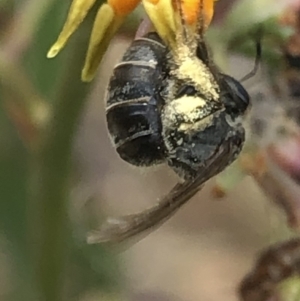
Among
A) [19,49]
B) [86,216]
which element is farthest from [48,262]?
[19,49]

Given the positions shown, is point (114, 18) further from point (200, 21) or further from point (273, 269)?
point (273, 269)

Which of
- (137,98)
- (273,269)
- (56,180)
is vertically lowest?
(273,269)

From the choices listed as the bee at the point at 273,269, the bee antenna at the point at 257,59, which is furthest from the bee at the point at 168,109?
the bee at the point at 273,269

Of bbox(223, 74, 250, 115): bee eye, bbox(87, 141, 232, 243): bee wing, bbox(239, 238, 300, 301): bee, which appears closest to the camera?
bbox(87, 141, 232, 243): bee wing

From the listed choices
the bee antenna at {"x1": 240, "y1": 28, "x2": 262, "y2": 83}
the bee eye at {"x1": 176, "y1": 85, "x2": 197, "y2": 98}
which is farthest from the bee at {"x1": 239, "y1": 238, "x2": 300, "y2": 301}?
the bee eye at {"x1": 176, "y1": 85, "x2": 197, "y2": 98}

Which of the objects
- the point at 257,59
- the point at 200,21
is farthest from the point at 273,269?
the point at 200,21

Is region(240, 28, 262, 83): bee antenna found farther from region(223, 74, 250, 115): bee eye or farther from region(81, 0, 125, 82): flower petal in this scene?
region(81, 0, 125, 82): flower petal
